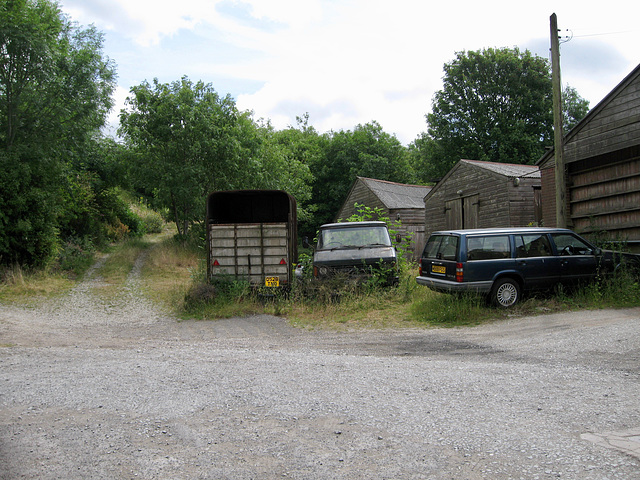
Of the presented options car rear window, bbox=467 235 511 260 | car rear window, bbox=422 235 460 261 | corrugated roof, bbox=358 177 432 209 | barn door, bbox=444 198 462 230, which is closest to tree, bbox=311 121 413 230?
corrugated roof, bbox=358 177 432 209

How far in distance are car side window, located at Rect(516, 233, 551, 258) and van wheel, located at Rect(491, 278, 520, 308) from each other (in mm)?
638

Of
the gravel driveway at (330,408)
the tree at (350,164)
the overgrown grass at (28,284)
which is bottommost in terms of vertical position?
the gravel driveway at (330,408)

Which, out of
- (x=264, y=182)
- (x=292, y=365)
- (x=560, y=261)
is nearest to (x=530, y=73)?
(x=264, y=182)

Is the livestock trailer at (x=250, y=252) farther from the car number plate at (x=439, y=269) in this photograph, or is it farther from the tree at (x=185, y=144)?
the tree at (x=185, y=144)

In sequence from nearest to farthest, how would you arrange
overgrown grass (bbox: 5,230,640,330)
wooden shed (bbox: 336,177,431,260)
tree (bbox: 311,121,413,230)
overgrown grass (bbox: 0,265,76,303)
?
1. overgrown grass (bbox: 5,230,640,330)
2. overgrown grass (bbox: 0,265,76,303)
3. wooden shed (bbox: 336,177,431,260)
4. tree (bbox: 311,121,413,230)

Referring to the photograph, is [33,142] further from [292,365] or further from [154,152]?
[292,365]

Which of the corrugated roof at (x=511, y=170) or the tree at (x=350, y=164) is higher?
the tree at (x=350, y=164)

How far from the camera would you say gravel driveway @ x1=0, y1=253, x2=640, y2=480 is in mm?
3291

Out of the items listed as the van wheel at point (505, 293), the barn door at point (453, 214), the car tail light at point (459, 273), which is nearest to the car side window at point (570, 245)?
the van wheel at point (505, 293)

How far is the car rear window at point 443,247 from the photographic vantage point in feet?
34.3

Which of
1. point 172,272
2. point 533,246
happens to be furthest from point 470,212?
point 172,272

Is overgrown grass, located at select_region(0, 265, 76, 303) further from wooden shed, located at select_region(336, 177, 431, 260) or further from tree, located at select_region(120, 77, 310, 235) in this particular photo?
wooden shed, located at select_region(336, 177, 431, 260)

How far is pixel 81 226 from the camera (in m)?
24.5

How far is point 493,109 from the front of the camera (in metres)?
40.8
